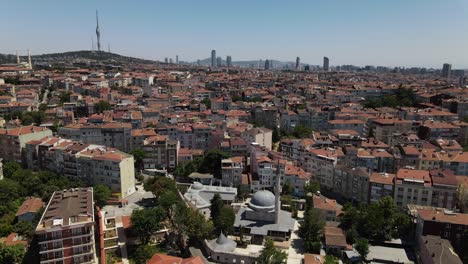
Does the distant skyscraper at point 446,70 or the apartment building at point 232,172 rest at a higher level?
the distant skyscraper at point 446,70

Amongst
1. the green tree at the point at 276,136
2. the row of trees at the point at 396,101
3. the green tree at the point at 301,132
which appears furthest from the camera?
the row of trees at the point at 396,101

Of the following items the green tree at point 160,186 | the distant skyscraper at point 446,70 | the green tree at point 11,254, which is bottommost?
the green tree at point 11,254

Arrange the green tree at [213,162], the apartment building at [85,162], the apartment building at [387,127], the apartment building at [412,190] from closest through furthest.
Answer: the apartment building at [412,190] → the apartment building at [85,162] → the green tree at [213,162] → the apartment building at [387,127]

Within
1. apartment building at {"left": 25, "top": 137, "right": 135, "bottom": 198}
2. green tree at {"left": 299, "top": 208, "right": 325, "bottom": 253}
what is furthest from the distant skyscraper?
apartment building at {"left": 25, "top": 137, "right": 135, "bottom": 198}

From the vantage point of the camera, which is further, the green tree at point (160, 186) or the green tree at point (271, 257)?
the green tree at point (160, 186)

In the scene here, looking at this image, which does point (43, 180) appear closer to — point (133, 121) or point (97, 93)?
point (133, 121)

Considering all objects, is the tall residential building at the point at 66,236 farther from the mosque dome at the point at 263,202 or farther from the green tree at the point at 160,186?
the mosque dome at the point at 263,202

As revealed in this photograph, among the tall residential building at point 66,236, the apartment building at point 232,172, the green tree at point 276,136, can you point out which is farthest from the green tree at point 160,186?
the green tree at point 276,136
